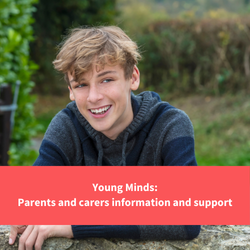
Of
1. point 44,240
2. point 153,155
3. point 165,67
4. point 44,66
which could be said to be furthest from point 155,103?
point 44,66

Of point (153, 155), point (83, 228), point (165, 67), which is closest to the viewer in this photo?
point (83, 228)

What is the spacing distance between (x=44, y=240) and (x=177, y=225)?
0.60m

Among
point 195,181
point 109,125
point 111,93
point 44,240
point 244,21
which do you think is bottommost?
point 44,240

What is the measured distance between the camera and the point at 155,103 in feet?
7.14

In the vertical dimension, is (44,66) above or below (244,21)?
below

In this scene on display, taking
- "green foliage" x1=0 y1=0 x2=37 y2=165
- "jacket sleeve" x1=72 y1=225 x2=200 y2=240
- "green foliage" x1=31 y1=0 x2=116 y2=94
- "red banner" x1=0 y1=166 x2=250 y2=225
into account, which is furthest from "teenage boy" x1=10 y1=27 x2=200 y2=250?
"green foliage" x1=31 y1=0 x2=116 y2=94

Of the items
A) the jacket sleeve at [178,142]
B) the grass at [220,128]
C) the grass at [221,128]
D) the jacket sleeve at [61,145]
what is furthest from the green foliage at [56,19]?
the jacket sleeve at [178,142]

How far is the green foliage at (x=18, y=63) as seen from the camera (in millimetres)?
3707

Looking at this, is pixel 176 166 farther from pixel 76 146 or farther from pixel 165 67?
pixel 165 67

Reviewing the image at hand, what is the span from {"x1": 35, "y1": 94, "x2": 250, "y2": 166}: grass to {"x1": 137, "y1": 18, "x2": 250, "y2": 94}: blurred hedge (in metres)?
0.55

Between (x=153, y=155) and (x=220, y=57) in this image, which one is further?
(x=220, y=57)

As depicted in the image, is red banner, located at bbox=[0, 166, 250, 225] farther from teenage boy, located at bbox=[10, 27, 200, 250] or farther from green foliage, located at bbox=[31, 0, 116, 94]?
green foliage, located at bbox=[31, 0, 116, 94]

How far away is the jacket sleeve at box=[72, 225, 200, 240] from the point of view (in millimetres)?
1519

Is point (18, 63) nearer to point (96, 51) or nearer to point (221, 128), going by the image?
point (96, 51)
